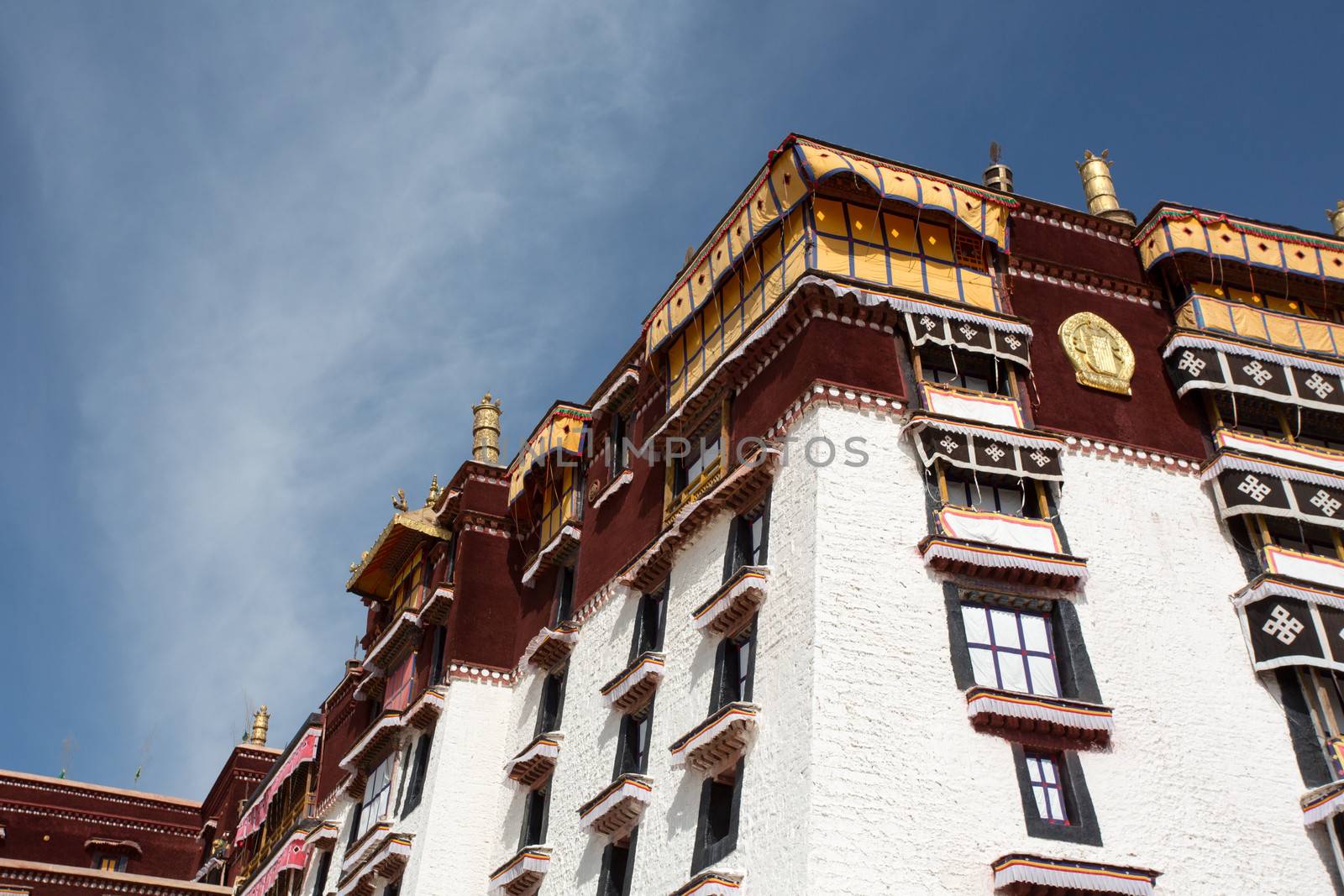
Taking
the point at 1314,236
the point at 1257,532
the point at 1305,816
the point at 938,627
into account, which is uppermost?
the point at 1314,236

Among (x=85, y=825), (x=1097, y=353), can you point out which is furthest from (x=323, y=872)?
(x=1097, y=353)

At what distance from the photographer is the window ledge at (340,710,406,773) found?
30375 mm

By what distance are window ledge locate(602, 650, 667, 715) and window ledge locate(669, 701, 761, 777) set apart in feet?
7.75

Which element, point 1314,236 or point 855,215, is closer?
point 855,215

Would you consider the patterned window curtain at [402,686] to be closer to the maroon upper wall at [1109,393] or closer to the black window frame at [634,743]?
the black window frame at [634,743]

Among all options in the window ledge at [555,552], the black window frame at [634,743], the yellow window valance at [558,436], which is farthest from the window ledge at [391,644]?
the black window frame at [634,743]

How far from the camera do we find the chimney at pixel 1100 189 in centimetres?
2775

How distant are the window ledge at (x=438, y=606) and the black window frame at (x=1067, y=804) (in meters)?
15.9

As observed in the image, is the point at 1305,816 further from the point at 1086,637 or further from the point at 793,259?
the point at 793,259

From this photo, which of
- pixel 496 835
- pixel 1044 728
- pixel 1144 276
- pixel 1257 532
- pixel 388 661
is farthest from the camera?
pixel 388 661

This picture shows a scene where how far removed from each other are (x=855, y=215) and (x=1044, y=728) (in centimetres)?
905

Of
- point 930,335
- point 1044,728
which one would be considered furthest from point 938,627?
point 930,335

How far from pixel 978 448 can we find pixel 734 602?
14.2 feet

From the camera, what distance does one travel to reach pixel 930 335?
22.0 metres
